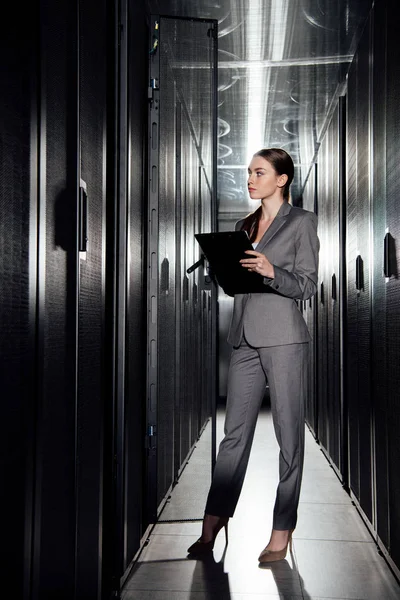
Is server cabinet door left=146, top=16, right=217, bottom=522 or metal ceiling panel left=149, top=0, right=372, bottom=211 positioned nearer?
server cabinet door left=146, top=16, right=217, bottom=522

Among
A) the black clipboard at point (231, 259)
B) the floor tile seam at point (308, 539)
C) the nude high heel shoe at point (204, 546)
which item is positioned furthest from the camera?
the floor tile seam at point (308, 539)

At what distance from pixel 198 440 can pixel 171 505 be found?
7.31 feet

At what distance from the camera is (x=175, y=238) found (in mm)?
3814

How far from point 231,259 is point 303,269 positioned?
0.31 metres

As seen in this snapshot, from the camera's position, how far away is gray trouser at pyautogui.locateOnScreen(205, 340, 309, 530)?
8.13 ft

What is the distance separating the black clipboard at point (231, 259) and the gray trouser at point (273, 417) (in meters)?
0.23

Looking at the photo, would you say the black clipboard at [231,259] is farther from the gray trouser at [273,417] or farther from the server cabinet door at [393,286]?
the server cabinet door at [393,286]

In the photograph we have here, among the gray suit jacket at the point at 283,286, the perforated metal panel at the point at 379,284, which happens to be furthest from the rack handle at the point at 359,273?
the gray suit jacket at the point at 283,286

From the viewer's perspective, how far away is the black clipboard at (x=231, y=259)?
7.43ft

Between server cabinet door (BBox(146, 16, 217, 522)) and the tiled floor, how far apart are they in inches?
8.4

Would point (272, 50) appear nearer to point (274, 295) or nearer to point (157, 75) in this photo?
point (157, 75)

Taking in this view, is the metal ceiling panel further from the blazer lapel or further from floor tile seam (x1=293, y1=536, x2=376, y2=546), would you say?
floor tile seam (x1=293, y1=536, x2=376, y2=546)

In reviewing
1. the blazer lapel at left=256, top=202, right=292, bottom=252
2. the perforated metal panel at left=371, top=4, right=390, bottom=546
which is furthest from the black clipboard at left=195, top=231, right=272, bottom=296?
the perforated metal panel at left=371, top=4, right=390, bottom=546

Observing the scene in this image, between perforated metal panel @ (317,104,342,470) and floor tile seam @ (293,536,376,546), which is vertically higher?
perforated metal panel @ (317,104,342,470)
